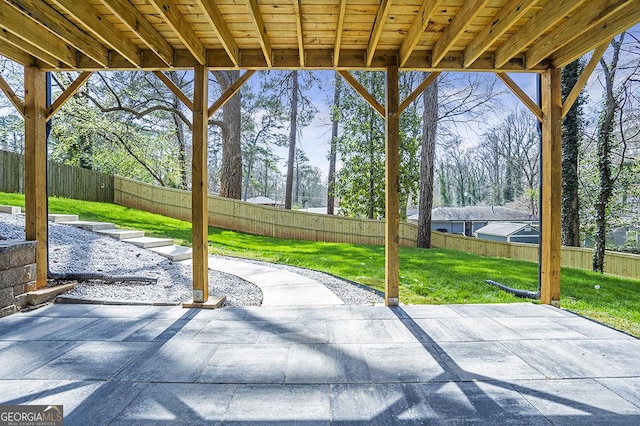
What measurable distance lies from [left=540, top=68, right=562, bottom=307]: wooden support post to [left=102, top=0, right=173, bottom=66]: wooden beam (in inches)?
155

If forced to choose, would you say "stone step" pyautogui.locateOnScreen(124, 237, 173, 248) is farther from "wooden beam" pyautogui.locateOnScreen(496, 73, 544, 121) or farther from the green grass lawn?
"wooden beam" pyautogui.locateOnScreen(496, 73, 544, 121)

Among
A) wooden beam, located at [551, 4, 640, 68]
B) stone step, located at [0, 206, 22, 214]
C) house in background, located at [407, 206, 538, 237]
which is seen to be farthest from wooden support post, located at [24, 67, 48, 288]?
house in background, located at [407, 206, 538, 237]

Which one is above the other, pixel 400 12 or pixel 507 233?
pixel 400 12

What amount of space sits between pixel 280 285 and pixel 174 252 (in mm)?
2432

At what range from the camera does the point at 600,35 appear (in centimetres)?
289

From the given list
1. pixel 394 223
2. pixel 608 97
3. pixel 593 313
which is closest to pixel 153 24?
pixel 394 223

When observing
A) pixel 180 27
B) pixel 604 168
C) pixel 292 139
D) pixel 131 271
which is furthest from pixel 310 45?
pixel 292 139

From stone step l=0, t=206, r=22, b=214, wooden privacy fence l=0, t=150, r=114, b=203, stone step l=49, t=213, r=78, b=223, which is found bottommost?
stone step l=49, t=213, r=78, b=223

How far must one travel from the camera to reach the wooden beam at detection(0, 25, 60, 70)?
290cm

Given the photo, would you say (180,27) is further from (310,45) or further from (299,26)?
(310,45)

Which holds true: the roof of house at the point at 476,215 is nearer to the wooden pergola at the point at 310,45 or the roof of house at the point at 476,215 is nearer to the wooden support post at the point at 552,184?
the wooden support post at the point at 552,184

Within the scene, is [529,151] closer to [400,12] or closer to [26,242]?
[400,12]

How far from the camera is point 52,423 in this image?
167 cm

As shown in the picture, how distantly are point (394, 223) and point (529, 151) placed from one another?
20.5 metres
